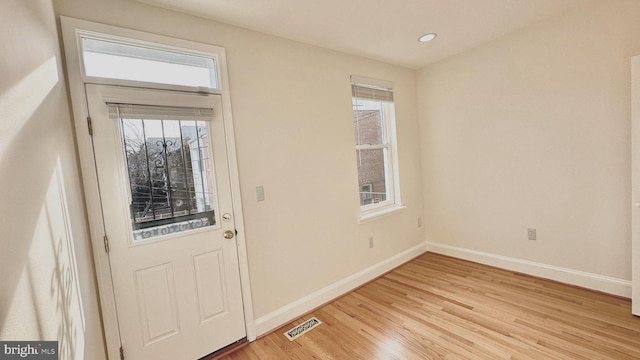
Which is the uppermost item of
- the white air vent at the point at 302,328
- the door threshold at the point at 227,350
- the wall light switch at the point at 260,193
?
the wall light switch at the point at 260,193

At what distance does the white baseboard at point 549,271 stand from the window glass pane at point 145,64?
349 cm

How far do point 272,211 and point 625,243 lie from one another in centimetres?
314

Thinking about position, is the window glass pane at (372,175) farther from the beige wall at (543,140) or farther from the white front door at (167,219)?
the white front door at (167,219)

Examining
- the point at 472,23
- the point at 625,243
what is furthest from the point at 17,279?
the point at 625,243

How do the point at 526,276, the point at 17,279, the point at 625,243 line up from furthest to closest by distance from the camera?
1. the point at 526,276
2. the point at 625,243
3. the point at 17,279

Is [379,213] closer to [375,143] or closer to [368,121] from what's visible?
[375,143]

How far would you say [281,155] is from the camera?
7.88ft

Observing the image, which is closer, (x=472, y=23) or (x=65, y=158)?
(x=65, y=158)

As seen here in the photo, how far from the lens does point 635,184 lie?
207 centimetres

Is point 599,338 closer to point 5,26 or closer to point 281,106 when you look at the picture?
point 281,106

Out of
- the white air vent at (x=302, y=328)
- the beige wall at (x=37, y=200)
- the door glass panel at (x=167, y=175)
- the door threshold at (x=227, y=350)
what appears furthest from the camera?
the white air vent at (x=302, y=328)

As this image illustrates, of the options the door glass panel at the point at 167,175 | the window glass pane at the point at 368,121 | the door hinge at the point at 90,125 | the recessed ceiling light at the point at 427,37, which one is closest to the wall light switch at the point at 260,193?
the door glass panel at the point at 167,175

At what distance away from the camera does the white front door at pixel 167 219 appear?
1.68 m

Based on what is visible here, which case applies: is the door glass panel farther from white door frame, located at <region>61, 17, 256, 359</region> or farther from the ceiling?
the ceiling
